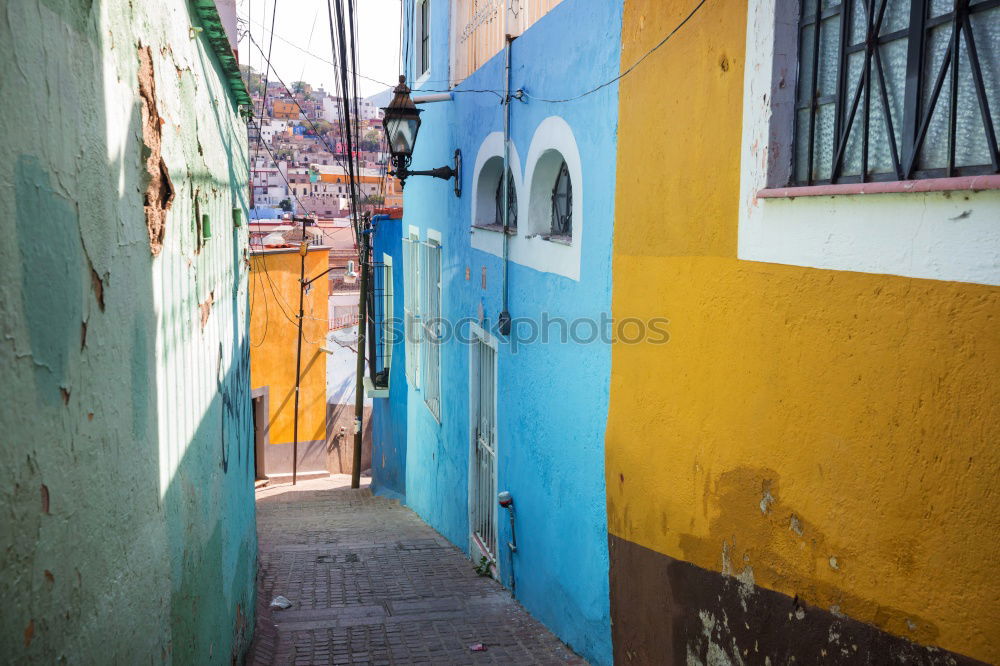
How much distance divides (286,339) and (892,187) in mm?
16312

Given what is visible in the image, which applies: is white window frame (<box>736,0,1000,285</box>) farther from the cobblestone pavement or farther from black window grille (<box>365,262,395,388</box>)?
black window grille (<box>365,262,395,388</box>)

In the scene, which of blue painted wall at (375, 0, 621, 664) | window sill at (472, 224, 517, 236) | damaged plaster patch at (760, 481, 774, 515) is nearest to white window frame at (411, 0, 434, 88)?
blue painted wall at (375, 0, 621, 664)

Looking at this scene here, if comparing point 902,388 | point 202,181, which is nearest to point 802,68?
point 902,388

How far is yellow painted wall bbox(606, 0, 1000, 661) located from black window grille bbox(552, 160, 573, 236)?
1.33m

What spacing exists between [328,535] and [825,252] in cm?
879

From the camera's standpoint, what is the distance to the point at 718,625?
364 cm

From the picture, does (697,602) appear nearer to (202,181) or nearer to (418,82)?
(202,181)

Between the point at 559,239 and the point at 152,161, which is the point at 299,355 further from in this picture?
the point at 152,161

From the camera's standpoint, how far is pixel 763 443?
3264 millimetres

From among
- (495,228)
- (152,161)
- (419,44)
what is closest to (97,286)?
(152,161)

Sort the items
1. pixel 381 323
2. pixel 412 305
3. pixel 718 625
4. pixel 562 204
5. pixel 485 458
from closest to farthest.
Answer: pixel 718 625 → pixel 562 204 → pixel 485 458 → pixel 412 305 → pixel 381 323

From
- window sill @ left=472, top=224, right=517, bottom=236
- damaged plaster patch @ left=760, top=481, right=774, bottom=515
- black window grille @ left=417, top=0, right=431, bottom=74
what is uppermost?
black window grille @ left=417, top=0, right=431, bottom=74

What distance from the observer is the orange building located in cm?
1733

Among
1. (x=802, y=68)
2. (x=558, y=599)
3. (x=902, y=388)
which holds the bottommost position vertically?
(x=558, y=599)
